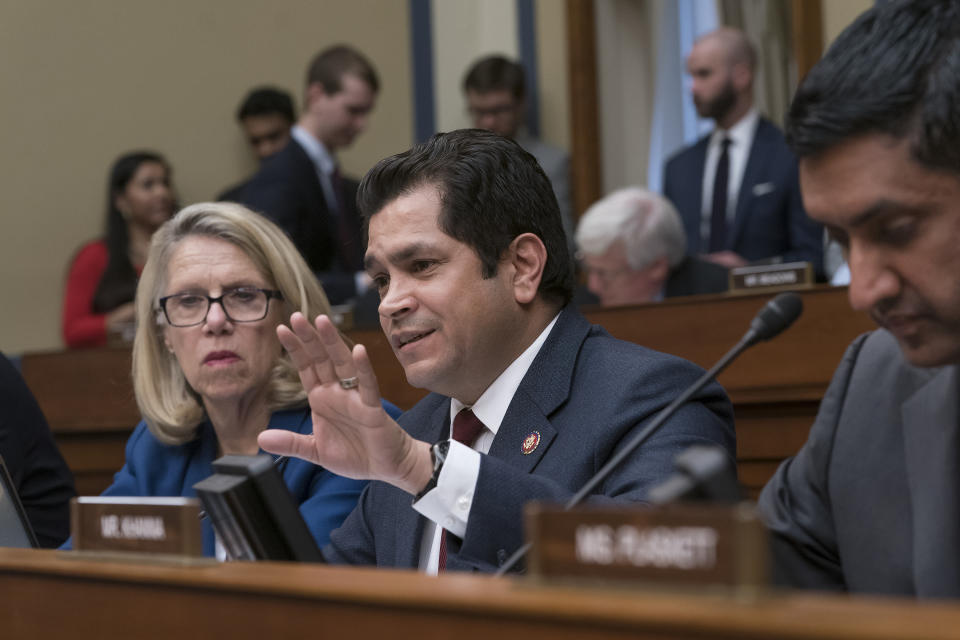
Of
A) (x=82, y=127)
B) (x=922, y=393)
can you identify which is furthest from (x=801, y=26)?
(x=922, y=393)

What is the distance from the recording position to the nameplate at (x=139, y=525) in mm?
1179

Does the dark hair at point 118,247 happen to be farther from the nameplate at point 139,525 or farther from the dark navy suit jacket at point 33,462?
the nameplate at point 139,525

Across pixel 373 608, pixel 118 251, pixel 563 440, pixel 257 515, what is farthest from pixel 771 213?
pixel 373 608

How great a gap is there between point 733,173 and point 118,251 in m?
2.69

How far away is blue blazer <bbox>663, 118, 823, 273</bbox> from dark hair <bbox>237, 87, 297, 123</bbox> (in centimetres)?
207

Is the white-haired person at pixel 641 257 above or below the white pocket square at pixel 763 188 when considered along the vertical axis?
below

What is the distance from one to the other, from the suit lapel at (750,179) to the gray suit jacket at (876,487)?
344cm

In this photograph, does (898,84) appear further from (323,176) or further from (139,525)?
(323,176)

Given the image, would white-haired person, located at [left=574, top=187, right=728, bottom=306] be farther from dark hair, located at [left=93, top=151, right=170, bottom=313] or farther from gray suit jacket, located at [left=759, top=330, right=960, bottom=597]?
gray suit jacket, located at [left=759, top=330, right=960, bottom=597]

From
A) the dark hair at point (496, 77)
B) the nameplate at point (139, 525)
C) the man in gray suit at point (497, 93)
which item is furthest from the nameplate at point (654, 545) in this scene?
the dark hair at point (496, 77)

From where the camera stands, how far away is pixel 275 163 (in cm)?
514

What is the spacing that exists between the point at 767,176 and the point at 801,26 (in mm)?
892

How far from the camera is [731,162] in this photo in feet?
17.2

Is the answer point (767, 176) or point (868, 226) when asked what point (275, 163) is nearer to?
point (767, 176)
